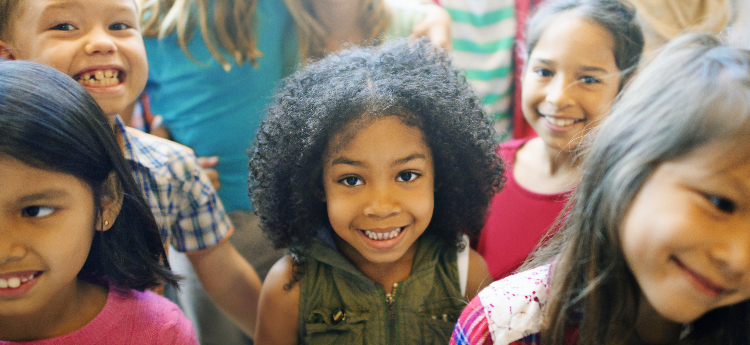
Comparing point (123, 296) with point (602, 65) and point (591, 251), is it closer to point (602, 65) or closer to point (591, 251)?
point (591, 251)

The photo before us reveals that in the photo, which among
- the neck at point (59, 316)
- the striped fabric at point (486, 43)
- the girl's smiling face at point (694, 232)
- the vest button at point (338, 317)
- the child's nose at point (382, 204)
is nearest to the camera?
the girl's smiling face at point (694, 232)

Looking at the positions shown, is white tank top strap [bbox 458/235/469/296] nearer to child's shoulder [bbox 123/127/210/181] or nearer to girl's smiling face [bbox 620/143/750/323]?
girl's smiling face [bbox 620/143/750/323]

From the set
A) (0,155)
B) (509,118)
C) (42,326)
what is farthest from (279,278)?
(509,118)

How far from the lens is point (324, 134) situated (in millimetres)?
949

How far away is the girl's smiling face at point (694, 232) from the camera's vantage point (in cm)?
62

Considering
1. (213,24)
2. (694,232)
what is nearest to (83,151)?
(213,24)

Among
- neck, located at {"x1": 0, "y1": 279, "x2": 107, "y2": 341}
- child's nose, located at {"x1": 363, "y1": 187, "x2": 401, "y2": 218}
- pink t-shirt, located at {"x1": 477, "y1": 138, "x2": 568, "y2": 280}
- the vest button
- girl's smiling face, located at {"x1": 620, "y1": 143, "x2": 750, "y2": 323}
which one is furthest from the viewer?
pink t-shirt, located at {"x1": 477, "y1": 138, "x2": 568, "y2": 280}

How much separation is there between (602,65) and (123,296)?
116 cm

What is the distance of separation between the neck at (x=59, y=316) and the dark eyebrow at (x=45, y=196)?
0.21 m

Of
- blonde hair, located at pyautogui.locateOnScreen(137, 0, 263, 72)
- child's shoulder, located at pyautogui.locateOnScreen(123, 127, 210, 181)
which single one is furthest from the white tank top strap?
blonde hair, located at pyautogui.locateOnScreen(137, 0, 263, 72)

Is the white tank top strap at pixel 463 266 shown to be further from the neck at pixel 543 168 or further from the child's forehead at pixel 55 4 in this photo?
the child's forehead at pixel 55 4

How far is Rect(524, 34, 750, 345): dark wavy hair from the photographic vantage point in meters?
0.63

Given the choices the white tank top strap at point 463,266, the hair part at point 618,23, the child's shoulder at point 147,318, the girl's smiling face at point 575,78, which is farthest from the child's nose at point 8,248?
the hair part at point 618,23

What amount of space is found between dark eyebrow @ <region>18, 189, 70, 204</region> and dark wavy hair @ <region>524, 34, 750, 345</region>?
0.79 meters
